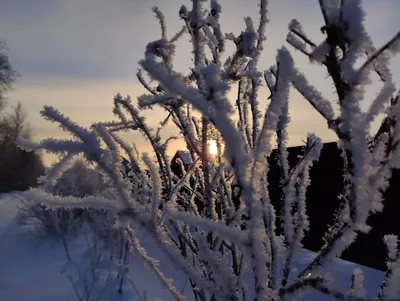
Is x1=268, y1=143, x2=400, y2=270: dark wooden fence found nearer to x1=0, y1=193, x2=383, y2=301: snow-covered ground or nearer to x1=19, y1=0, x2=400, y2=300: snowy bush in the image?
x1=0, y1=193, x2=383, y2=301: snow-covered ground

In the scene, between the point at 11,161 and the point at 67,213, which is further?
the point at 11,161

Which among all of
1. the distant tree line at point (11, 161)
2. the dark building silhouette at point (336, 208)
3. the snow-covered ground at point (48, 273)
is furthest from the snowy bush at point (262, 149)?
the distant tree line at point (11, 161)

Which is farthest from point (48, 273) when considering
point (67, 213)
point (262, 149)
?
point (262, 149)

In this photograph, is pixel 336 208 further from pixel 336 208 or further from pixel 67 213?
pixel 67 213

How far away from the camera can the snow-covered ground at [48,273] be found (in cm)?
495

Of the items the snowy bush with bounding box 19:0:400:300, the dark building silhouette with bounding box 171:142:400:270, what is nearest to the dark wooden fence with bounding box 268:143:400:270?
the dark building silhouette with bounding box 171:142:400:270

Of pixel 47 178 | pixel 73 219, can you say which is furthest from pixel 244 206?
pixel 73 219

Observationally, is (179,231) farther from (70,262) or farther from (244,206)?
(70,262)

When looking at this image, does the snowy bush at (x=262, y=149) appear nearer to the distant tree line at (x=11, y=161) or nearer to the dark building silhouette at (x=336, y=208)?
the dark building silhouette at (x=336, y=208)

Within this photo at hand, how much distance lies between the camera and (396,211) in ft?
19.0

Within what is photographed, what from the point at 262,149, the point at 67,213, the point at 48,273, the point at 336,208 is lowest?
the point at 48,273

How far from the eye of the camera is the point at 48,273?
591cm

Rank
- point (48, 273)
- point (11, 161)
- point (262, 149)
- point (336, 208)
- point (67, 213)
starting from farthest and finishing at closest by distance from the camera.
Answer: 1. point (11, 161)
2. point (67, 213)
3. point (336, 208)
4. point (48, 273)
5. point (262, 149)

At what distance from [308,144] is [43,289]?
4.69 meters
